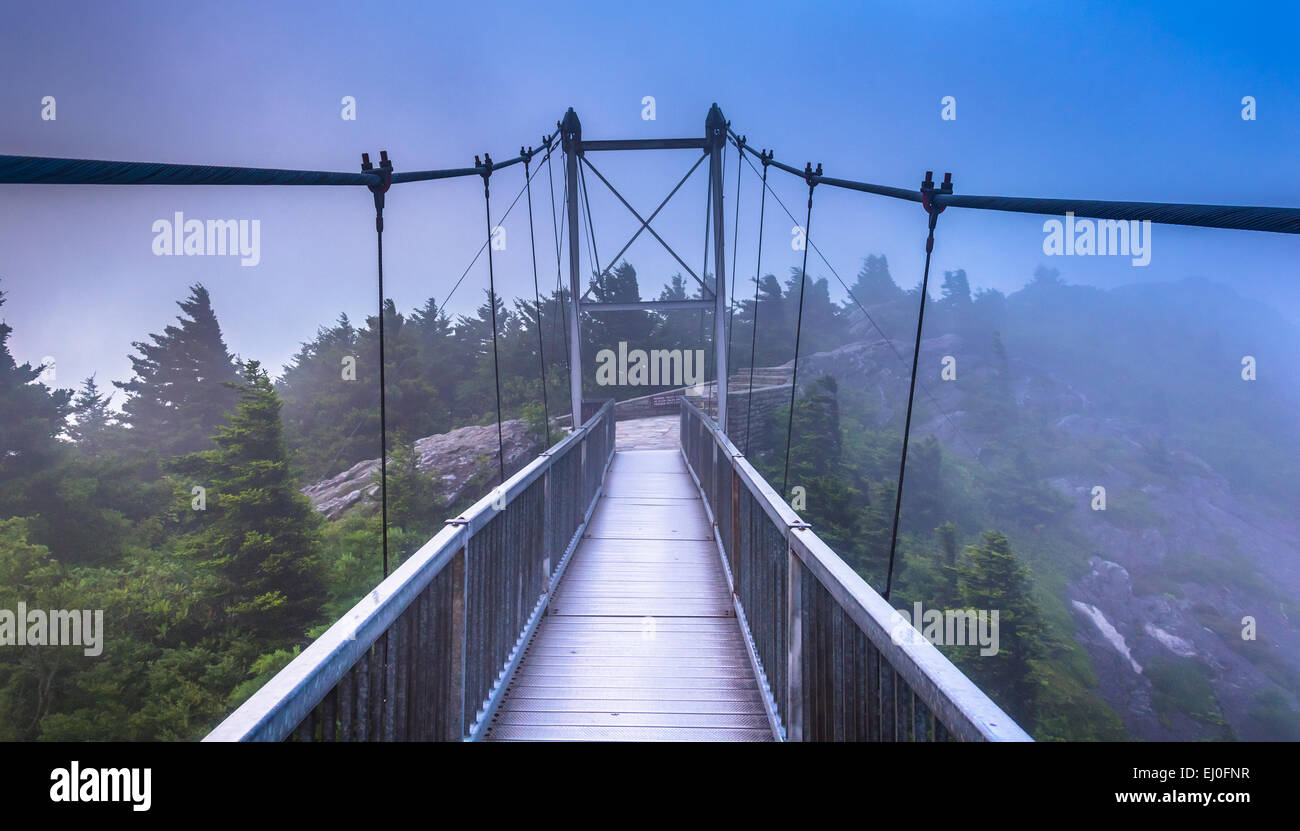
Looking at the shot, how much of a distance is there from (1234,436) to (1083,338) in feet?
90.5

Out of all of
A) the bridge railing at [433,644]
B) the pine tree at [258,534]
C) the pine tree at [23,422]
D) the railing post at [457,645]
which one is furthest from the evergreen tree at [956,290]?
the railing post at [457,645]

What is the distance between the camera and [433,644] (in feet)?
7.78

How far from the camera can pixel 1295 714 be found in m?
40.5

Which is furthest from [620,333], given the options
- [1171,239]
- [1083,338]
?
[1171,239]

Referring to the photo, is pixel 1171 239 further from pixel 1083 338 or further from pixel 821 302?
pixel 821 302

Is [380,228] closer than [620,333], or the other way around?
[380,228]

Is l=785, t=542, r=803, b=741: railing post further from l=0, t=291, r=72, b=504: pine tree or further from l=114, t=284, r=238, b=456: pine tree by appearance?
l=114, t=284, r=238, b=456: pine tree

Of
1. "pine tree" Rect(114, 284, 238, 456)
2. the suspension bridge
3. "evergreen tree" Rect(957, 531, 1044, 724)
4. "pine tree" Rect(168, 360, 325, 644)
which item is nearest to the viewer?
the suspension bridge

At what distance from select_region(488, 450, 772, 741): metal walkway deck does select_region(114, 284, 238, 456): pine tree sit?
137 ft

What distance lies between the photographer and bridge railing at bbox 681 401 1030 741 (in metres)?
1.35

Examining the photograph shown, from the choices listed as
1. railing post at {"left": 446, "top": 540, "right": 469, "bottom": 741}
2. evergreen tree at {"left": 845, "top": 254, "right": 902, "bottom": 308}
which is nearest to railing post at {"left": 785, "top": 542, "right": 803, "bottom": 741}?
railing post at {"left": 446, "top": 540, "right": 469, "bottom": 741}

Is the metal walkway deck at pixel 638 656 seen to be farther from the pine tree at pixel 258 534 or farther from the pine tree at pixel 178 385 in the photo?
the pine tree at pixel 178 385

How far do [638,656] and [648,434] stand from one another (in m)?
17.6
